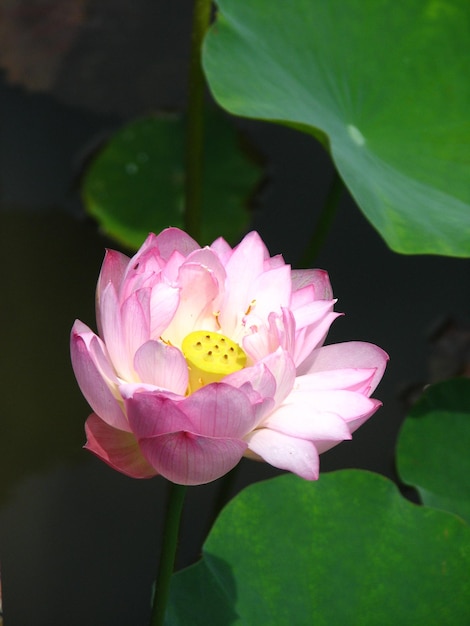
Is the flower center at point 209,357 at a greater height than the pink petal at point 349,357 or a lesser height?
lesser

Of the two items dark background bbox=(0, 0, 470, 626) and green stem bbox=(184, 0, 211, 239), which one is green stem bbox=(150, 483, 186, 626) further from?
green stem bbox=(184, 0, 211, 239)

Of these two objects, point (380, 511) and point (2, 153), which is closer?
point (380, 511)

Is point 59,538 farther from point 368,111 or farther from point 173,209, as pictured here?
point 368,111

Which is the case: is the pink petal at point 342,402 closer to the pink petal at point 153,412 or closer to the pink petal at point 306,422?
the pink petal at point 306,422

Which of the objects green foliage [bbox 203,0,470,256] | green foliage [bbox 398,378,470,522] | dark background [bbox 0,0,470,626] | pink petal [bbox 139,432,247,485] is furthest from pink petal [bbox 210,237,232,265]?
dark background [bbox 0,0,470,626]

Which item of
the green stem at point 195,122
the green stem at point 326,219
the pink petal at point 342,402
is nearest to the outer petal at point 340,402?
the pink petal at point 342,402

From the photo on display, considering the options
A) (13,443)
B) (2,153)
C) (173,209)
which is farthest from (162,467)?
(2,153)

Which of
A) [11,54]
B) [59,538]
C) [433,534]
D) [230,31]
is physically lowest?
[59,538]

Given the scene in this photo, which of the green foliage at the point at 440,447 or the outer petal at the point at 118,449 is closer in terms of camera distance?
the outer petal at the point at 118,449
